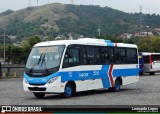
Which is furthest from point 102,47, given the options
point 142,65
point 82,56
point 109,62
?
point 142,65

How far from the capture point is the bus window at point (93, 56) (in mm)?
21406

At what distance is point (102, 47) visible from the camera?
901 inches

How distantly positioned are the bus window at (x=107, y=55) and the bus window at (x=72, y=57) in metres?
2.82

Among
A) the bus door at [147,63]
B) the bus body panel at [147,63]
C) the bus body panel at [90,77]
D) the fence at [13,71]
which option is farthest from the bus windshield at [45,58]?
the bus door at [147,63]

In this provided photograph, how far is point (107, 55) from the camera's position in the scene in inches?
918

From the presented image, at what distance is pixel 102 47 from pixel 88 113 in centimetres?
1586

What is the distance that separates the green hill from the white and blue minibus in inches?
4704

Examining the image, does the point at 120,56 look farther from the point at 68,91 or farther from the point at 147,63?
the point at 147,63

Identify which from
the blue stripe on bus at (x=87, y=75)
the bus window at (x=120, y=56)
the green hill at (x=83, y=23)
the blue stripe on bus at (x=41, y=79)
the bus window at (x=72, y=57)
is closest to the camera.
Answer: the blue stripe on bus at (x=41, y=79)

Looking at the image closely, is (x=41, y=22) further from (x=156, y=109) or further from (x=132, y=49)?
(x=156, y=109)

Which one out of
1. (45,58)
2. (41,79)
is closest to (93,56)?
(45,58)

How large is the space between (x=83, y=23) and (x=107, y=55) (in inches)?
5537

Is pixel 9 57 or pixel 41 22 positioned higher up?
pixel 41 22

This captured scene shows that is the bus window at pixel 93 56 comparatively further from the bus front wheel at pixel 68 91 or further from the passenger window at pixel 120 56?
the passenger window at pixel 120 56
